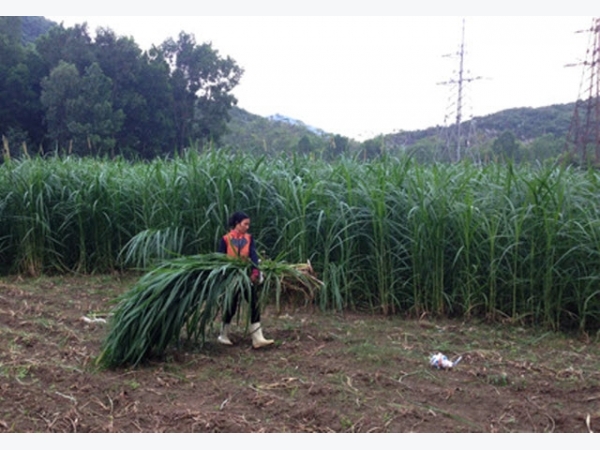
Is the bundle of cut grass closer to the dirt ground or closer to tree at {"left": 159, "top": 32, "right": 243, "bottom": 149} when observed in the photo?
the dirt ground

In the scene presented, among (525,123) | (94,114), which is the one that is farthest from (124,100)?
(525,123)

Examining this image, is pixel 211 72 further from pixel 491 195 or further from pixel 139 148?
pixel 491 195

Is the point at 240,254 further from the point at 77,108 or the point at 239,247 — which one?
the point at 77,108

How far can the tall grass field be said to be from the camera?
5172 mm

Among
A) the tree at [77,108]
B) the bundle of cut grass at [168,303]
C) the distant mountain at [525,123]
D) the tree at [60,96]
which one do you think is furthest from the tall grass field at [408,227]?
the distant mountain at [525,123]

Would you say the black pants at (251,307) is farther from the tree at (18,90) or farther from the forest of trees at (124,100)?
the tree at (18,90)

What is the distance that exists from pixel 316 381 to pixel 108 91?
17.1m

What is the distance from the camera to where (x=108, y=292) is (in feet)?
21.9

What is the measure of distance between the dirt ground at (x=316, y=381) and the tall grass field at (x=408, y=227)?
13.3 inches

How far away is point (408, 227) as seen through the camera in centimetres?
561

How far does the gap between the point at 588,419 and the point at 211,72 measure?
67.1 ft

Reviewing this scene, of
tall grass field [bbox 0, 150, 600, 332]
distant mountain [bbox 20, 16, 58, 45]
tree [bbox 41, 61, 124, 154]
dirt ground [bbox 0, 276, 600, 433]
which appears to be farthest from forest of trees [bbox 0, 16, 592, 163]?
dirt ground [bbox 0, 276, 600, 433]

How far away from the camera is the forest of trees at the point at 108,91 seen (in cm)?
1817

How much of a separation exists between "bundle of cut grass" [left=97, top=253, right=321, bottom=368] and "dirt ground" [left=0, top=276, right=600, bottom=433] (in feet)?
0.51
